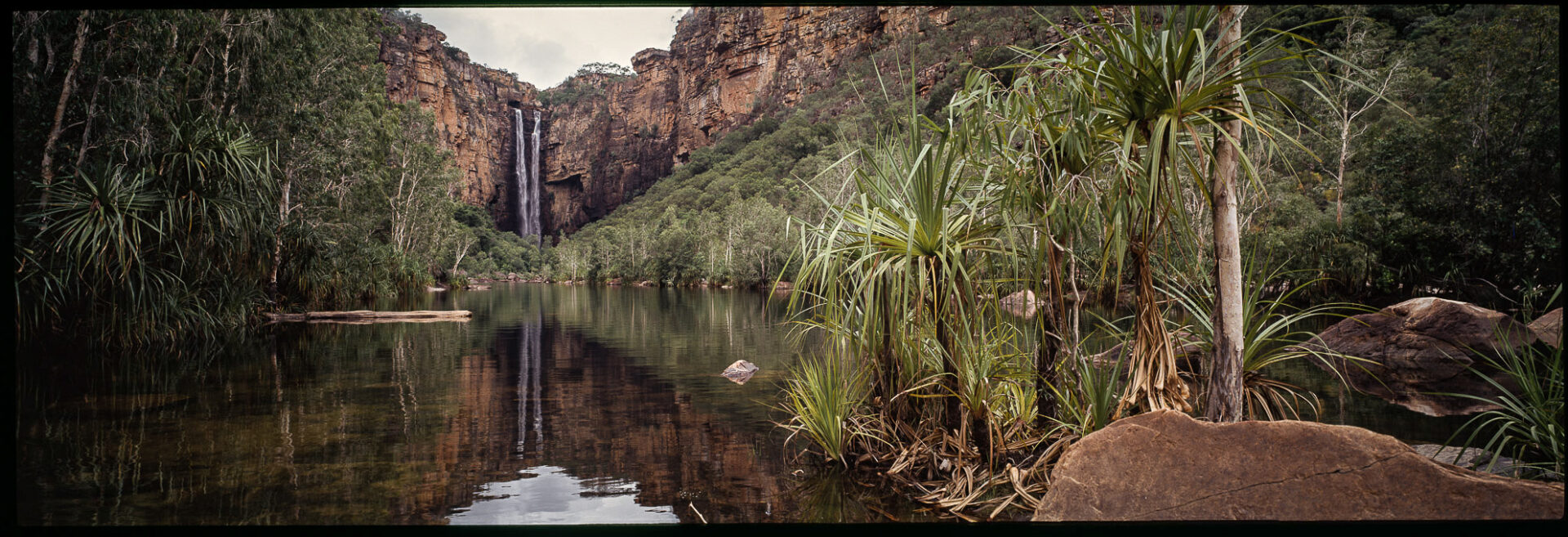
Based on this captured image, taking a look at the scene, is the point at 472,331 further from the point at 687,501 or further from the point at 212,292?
the point at 687,501

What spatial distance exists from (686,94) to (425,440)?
63.1 metres

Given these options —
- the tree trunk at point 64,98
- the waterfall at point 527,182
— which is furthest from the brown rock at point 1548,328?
the waterfall at point 527,182

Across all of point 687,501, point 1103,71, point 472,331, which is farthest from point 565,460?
point 472,331

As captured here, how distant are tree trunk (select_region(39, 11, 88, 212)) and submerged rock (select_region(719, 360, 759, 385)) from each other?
6456 mm

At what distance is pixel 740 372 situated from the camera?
6.53 m

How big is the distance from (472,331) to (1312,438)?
10.8 metres

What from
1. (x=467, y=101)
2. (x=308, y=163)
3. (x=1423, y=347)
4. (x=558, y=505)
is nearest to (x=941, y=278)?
(x=558, y=505)

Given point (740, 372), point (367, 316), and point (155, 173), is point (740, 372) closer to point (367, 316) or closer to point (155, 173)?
point (155, 173)

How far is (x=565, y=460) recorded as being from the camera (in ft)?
12.0

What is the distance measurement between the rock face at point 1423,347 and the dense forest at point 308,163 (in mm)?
316

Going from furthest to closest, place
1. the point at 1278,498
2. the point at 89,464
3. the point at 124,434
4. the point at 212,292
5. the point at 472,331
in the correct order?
the point at 472,331
the point at 212,292
the point at 124,434
the point at 89,464
the point at 1278,498

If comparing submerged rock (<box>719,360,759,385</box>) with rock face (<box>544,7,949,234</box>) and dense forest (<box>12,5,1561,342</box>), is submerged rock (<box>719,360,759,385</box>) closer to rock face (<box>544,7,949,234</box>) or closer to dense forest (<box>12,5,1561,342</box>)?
dense forest (<box>12,5,1561,342</box>)

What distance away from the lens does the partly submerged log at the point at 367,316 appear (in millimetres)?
11930

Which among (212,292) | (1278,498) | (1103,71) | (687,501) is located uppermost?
(1103,71)
